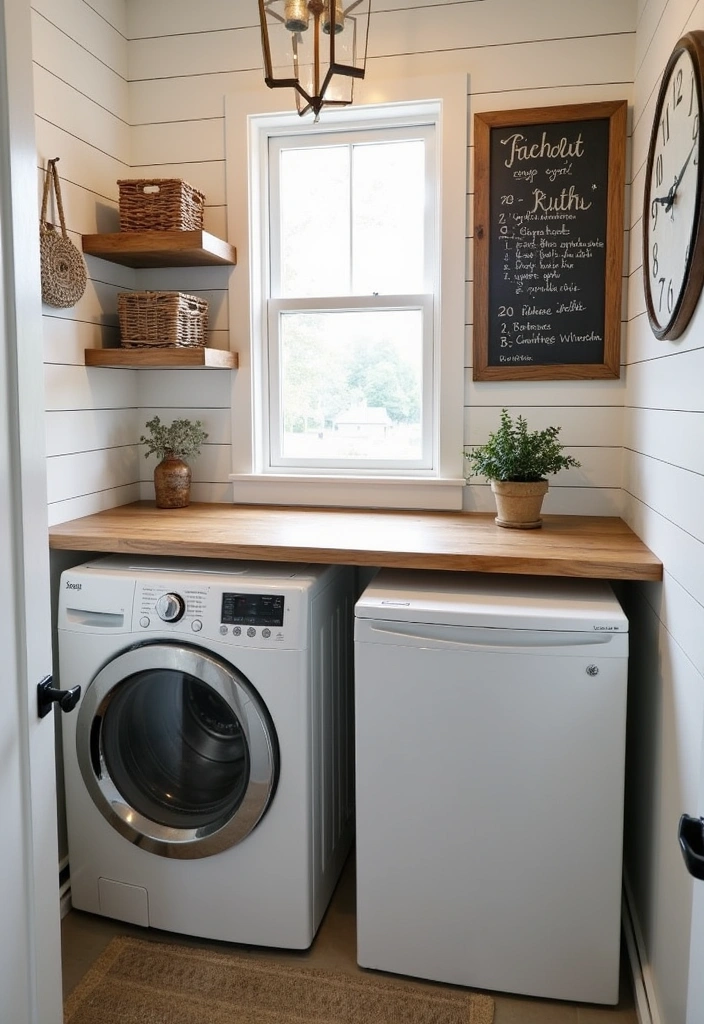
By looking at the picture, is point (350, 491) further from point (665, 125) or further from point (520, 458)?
point (665, 125)

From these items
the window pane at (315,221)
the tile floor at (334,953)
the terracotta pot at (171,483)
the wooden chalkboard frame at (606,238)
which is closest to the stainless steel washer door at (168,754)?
the tile floor at (334,953)

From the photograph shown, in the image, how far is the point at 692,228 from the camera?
4.93 feet

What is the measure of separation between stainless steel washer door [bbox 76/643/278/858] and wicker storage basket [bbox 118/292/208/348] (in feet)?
3.30

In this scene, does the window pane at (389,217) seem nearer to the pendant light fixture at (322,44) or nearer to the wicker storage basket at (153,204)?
the wicker storage basket at (153,204)

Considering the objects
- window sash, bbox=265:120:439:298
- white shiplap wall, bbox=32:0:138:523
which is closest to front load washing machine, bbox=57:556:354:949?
white shiplap wall, bbox=32:0:138:523

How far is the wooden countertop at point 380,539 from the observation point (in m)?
1.93

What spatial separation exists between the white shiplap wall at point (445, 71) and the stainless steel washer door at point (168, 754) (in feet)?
2.97

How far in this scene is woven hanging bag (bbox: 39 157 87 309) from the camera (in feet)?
7.24

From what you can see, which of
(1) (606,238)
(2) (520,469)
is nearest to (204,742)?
(2) (520,469)

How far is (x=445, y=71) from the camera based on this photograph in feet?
8.23

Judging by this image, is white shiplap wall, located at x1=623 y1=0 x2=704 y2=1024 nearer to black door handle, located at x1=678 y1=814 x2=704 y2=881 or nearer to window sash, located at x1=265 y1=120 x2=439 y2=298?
black door handle, located at x1=678 y1=814 x2=704 y2=881

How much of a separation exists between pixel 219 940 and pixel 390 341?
1.88 metres

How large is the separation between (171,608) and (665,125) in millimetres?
1615

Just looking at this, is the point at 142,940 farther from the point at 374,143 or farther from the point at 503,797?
the point at 374,143
